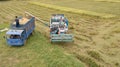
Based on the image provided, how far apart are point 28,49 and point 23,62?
1.85 meters

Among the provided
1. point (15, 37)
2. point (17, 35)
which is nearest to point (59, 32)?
point (17, 35)

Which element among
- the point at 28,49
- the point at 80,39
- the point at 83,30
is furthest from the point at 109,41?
the point at 28,49

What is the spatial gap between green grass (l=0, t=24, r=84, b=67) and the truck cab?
1.10 feet

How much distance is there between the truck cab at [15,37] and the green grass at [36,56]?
0.34m

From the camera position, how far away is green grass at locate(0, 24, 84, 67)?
10727mm

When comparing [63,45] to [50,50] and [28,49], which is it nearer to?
[50,50]

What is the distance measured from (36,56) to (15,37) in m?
2.44

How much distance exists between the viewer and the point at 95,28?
18125 millimetres

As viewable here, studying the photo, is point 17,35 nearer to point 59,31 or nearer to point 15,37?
point 15,37

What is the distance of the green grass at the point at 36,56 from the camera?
10.7m

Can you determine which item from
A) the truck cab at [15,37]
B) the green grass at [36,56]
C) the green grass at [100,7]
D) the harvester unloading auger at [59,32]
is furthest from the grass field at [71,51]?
the green grass at [100,7]

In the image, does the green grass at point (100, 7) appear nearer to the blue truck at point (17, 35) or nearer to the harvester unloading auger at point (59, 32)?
the harvester unloading auger at point (59, 32)

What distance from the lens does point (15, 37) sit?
13.2 meters

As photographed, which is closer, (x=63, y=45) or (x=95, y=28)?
(x=63, y=45)
